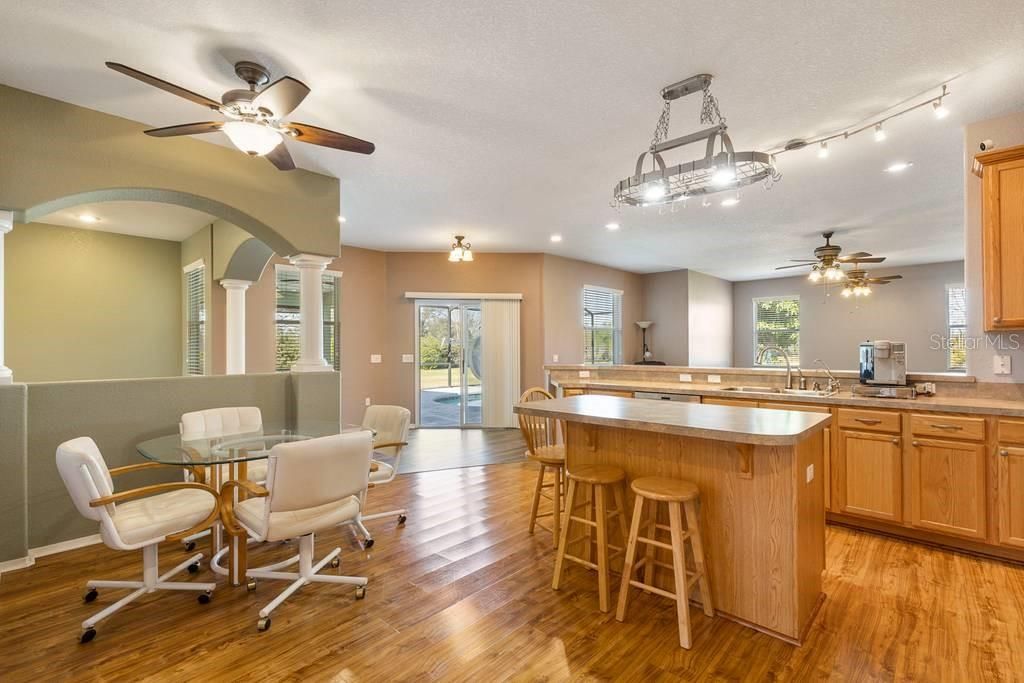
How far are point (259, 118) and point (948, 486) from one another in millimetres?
4493

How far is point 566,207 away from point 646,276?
17.0ft

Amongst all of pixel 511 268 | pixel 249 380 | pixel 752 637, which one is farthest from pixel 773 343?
pixel 249 380

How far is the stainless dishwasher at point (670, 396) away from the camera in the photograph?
4163mm

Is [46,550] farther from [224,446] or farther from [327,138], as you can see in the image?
[327,138]

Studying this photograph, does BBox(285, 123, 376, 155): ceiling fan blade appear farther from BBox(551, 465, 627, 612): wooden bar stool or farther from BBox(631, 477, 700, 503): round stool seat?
BBox(631, 477, 700, 503): round stool seat

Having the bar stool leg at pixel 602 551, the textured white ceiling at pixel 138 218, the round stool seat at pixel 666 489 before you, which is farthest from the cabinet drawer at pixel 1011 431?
the textured white ceiling at pixel 138 218

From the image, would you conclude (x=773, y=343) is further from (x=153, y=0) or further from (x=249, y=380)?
(x=153, y=0)

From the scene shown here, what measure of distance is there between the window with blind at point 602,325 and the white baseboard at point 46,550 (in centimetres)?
673

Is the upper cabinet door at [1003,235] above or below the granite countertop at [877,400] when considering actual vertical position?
above

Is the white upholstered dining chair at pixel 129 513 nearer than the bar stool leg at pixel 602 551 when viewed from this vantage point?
Yes

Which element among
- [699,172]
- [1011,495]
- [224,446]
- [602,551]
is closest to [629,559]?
[602,551]

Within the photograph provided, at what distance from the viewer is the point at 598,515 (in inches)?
94.7

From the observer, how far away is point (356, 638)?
212 centimetres

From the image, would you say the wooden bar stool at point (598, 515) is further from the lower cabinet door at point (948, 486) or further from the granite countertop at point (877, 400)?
the lower cabinet door at point (948, 486)
